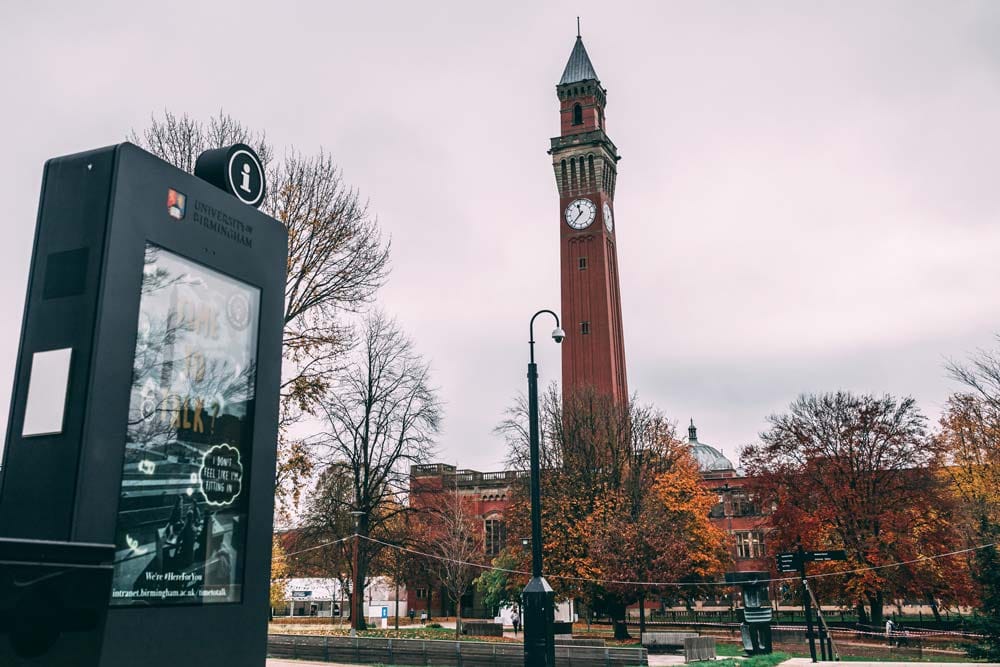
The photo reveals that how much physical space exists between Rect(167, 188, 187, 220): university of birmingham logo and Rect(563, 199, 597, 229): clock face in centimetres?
6803

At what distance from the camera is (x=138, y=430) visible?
3.82 m

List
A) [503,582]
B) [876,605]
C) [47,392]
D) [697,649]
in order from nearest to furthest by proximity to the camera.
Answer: [47,392], [697,649], [876,605], [503,582]

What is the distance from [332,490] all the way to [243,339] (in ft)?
111

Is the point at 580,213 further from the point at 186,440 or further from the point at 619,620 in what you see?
the point at 186,440

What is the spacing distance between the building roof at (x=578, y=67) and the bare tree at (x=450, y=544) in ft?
139

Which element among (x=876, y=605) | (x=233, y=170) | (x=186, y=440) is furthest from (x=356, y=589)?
(x=186, y=440)

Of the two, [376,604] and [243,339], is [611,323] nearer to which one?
[376,604]

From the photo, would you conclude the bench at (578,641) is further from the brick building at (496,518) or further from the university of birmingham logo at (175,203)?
the brick building at (496,518)

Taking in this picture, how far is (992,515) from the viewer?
127 ft

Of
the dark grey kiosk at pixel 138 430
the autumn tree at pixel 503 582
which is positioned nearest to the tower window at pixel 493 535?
the autumn tree at pixel 503 582

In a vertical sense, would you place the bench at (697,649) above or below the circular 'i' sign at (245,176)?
below

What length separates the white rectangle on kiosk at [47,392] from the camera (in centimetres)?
354

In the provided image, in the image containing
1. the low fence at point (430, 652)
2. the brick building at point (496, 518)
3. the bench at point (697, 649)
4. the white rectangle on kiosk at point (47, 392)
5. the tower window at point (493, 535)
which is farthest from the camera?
the tower window at point (493, 535)

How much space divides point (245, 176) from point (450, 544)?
4496cm
